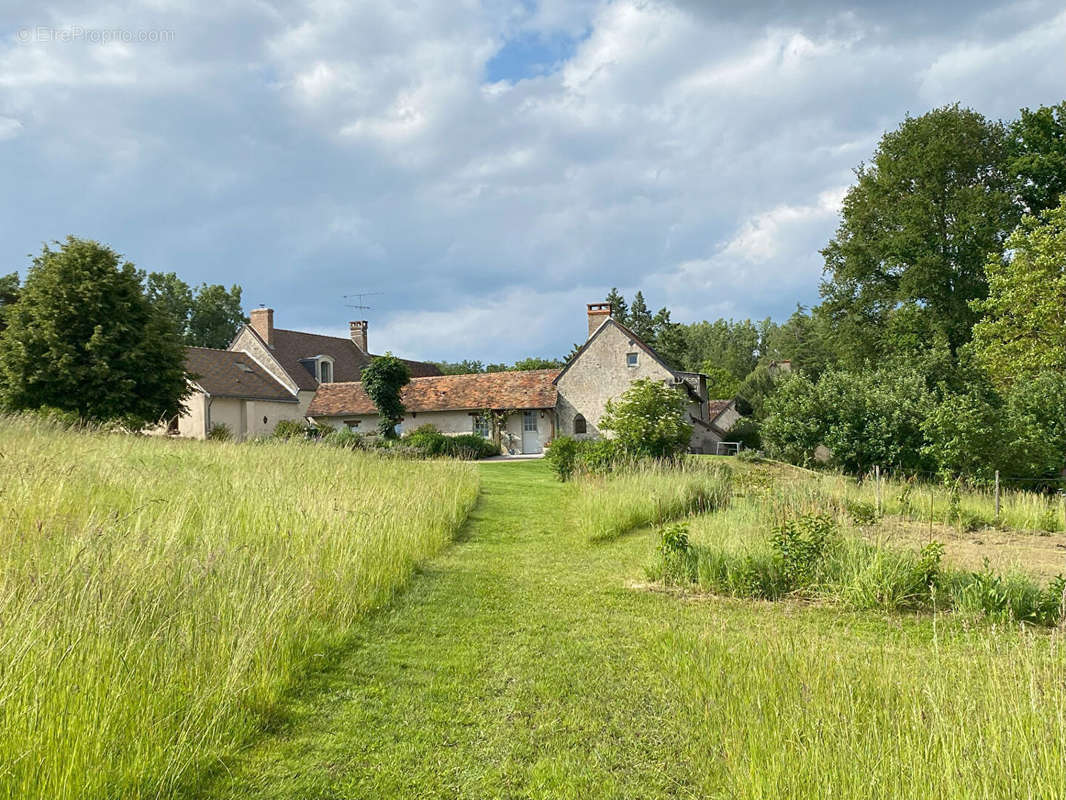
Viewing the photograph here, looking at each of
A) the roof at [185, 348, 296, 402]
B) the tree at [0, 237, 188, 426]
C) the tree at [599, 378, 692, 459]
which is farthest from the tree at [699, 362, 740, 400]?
the tree at [0, 237, 188, 426]

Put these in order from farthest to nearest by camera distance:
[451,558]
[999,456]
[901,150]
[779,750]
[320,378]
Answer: [320,378]
[901,150]
[999,456]
[451,558]
[779,750]

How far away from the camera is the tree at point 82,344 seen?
22.3 metres

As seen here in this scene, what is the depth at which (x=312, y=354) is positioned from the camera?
1722 inches

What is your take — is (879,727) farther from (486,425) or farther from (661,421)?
(486,425)

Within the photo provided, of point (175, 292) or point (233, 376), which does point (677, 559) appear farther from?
point (175, 292)

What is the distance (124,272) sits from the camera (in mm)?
24297

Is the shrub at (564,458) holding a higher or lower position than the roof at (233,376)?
lower

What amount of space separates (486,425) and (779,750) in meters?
32.2

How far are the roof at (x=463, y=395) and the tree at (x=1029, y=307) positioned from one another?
18983 mm

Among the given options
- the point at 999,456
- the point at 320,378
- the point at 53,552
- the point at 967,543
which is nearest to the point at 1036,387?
the point at 999,456

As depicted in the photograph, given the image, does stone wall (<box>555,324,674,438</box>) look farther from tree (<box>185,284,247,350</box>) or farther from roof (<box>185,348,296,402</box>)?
tree (<box>185,284,247,350</box>)

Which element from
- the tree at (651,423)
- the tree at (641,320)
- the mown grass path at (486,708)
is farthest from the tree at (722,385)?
the mown grass path at (486,708)

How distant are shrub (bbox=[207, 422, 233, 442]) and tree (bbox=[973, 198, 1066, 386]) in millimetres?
30278

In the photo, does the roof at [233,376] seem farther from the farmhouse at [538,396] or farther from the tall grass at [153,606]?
the tall grass at [153,606]
